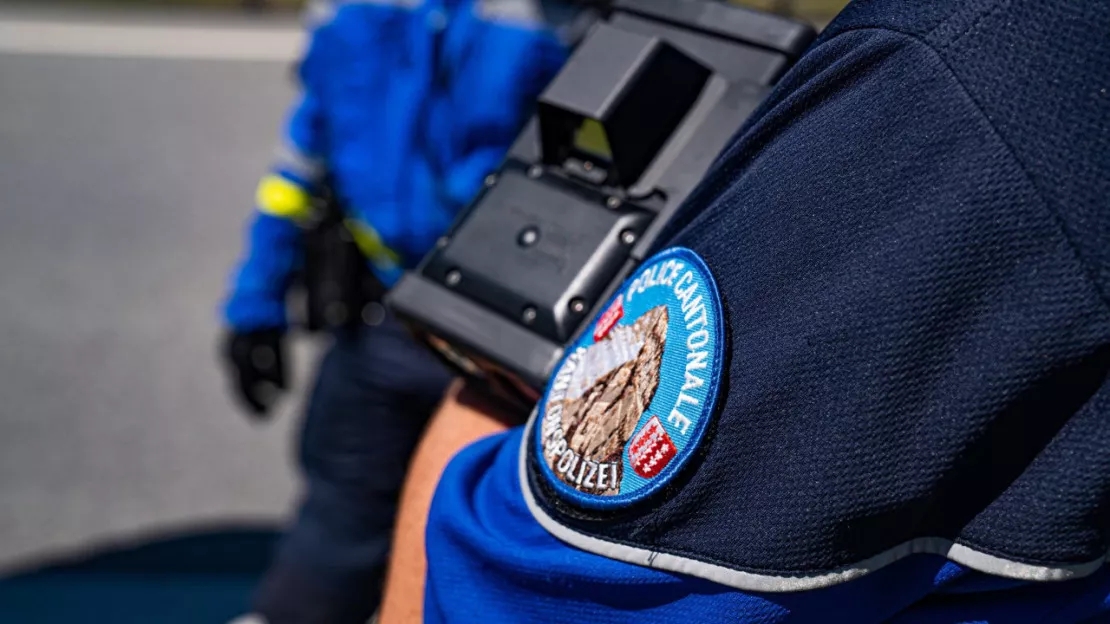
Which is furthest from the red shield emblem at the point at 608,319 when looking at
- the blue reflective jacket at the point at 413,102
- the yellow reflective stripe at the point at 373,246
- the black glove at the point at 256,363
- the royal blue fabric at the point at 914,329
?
the black glove at the point at 256,363

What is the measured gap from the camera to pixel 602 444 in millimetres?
735

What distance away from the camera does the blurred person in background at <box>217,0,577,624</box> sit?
2.08m

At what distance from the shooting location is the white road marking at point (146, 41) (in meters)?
6.09

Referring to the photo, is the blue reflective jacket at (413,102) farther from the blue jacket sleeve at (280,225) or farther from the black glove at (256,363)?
the black glove at (256,363)

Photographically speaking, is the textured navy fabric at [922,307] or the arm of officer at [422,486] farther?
the arm of officer at [422,486]

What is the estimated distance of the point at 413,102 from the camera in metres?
2.19

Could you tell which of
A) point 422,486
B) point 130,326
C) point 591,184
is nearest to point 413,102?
point 591,184

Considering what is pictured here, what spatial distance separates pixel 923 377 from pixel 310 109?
2.05 meters

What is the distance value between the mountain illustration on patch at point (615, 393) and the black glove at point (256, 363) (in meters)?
1.95

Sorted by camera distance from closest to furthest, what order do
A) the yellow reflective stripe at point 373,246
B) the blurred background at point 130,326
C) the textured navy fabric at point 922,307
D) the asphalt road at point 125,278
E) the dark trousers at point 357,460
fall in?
1. the textured navy fabric at point 922,307
2. the yellow reflective stripe at point 373,246
3. the dark trousers at point 357,460
4. the blurred background at point 130,326
5. the asphalt road at point 125,278

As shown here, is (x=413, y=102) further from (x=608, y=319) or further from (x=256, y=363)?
(x=608, y=319)

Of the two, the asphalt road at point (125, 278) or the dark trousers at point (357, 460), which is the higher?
the dark trousers at point (357, 460)

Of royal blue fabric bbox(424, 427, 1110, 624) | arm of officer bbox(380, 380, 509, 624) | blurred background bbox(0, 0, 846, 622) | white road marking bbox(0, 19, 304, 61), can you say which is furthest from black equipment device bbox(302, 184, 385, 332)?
white road marking bbox(0, 19, 304, 61)

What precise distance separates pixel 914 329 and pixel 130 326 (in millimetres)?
3693
